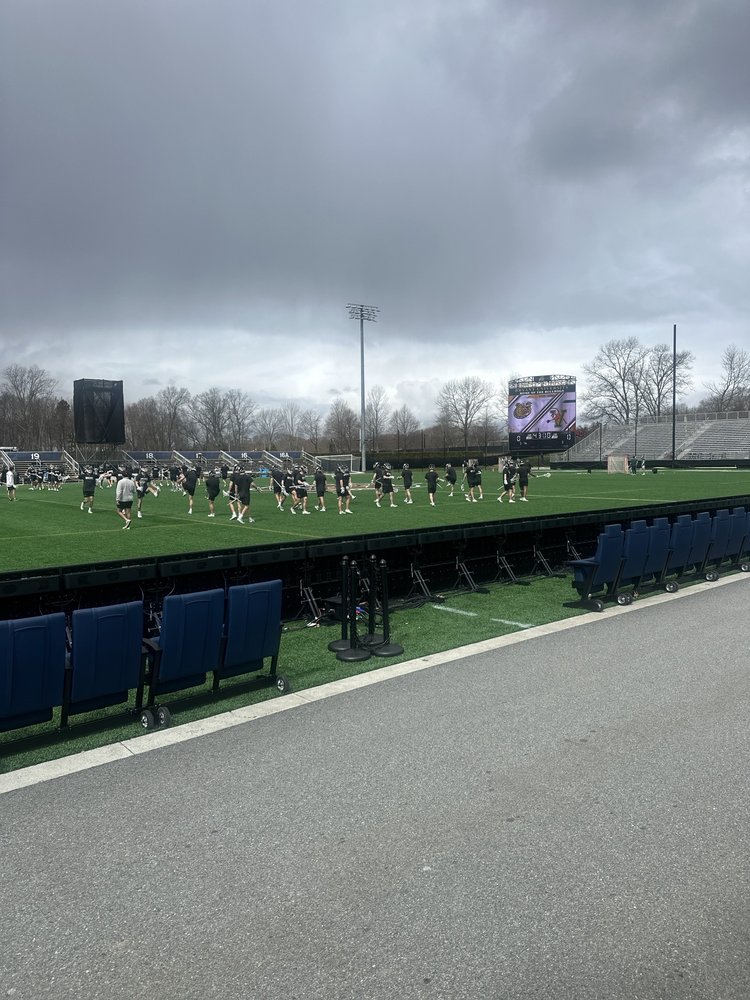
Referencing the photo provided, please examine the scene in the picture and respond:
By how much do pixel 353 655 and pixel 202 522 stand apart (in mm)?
16765

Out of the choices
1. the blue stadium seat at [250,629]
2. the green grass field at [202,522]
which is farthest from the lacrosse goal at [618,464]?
the blue stadium seat at [250,629]

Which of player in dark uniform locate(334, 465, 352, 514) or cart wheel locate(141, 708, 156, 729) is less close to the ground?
player in dark uniform locate(334, 465, 352, 514)

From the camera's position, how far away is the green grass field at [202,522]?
667 inches

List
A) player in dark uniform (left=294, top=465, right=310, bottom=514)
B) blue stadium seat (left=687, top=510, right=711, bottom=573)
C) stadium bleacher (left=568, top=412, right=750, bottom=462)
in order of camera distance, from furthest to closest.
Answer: stadium bleacher (left=568, top=412, right=750, bottom=462), player in dark uniform (left=294, top=465, right=310, bottom=514), blue stadium seat (left=687, top=510, right=711, bottom=573)

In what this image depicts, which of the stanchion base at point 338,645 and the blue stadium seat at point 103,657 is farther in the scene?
the stanchion base at point 338,645

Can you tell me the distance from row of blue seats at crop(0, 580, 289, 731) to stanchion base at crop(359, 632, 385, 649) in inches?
59.4

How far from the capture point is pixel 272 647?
6.62 m

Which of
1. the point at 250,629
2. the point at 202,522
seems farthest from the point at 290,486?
the point at 250,629

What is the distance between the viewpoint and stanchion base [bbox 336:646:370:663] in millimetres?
7582

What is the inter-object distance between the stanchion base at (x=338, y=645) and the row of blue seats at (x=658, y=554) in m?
3.85

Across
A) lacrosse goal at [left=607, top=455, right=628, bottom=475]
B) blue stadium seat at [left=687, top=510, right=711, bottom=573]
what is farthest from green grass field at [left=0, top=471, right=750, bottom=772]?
lacrosse goal at [left=607, top=455, right=628, bottom=475]

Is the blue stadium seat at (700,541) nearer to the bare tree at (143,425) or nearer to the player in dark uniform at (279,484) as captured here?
the player in dark uniform at (279,484)

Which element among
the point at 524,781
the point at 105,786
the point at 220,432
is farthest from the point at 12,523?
the point at 220,432

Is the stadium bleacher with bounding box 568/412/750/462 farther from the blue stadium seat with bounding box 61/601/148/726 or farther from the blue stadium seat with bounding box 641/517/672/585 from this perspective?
the blue stadium seat with bounding box 61/601/148/726
